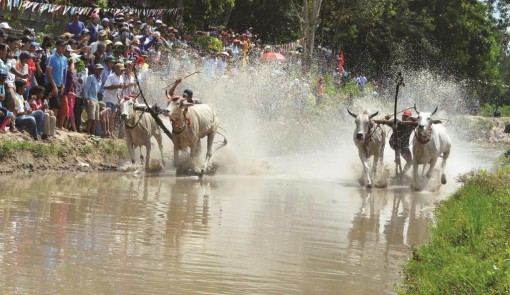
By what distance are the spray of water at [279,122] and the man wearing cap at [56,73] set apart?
3033 millimetres

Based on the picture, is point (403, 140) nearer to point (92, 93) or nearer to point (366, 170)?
point (366, 170)

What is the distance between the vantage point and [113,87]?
2003 centimetres

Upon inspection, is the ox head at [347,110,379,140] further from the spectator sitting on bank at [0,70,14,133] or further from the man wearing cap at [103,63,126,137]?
the spectator sitting on bank at [0,70,14,133]

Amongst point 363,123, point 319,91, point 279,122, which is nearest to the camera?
point 363,123

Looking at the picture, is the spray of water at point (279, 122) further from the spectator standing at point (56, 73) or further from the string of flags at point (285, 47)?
the spectator standing at point (56, 73)

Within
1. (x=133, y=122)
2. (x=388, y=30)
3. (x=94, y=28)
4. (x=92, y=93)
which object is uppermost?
(x=388, y=30)

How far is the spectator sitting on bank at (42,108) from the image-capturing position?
58.5ft

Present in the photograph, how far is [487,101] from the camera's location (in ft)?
208

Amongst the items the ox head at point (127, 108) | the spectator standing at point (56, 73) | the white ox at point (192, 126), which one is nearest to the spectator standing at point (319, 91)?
the white ox at point (192, 126)

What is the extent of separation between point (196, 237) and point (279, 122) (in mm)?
18145

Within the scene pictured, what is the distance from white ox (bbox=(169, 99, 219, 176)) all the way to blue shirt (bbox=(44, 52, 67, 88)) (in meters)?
2.11


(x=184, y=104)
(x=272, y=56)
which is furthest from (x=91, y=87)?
(x=272, y=56)

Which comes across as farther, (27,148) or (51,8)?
(51,8)

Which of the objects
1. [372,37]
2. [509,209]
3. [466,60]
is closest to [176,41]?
[509,209]
